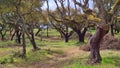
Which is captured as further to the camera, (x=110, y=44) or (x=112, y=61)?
(x=110, y=44)

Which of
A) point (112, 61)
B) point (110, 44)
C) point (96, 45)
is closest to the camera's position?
point (96, 45)

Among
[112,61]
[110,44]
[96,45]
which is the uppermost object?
[96,45]

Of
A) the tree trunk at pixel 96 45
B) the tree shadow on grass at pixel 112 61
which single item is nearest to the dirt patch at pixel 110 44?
the tree shadow on grass at pixel 112 61

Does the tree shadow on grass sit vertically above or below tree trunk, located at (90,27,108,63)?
below

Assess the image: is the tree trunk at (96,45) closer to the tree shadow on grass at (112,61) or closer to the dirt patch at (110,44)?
the tree shadow on grass at (112,61)

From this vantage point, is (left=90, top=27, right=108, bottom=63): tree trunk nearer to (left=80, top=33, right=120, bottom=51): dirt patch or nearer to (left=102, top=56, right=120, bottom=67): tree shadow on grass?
(left=102, top=56, right=120, bottom=67): tree shadow on grass

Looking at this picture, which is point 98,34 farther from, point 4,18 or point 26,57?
point 4,18

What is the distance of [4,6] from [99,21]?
9.90 m

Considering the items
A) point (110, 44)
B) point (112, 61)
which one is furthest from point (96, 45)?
point (110, 44)

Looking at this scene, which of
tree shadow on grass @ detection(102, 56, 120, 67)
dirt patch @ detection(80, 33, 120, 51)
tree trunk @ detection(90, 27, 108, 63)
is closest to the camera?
tree trunk @ detection(90, 27, 108, 63)

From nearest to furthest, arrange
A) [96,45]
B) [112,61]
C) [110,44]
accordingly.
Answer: [96,45], [112,61], [110,44]

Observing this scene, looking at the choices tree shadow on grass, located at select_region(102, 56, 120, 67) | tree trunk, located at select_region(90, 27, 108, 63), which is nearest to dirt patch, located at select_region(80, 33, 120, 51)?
tree shadow on grass, located at select_region(102, 56, 120, 67)

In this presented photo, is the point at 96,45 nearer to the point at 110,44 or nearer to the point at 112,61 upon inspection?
the point at 112,61

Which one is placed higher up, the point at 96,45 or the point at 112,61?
the point at 96,45
